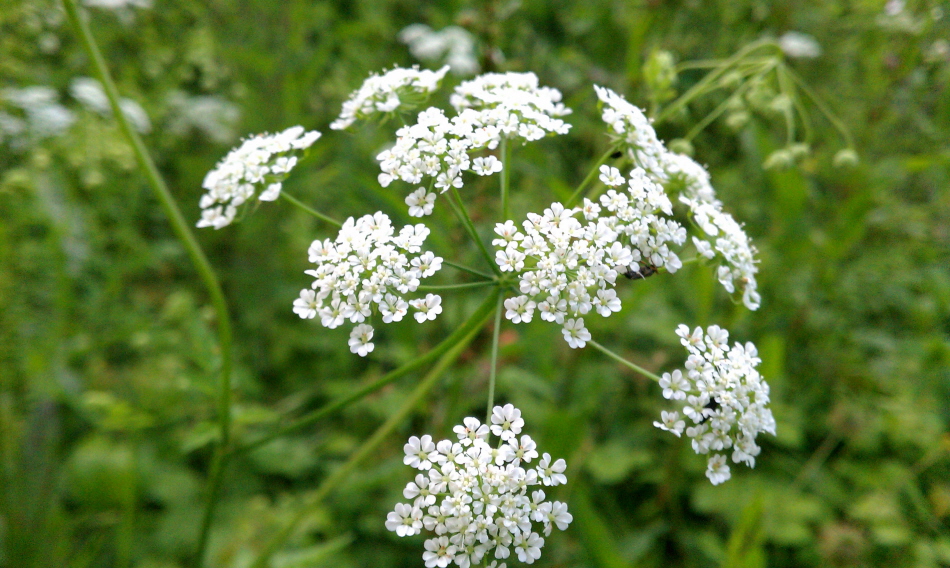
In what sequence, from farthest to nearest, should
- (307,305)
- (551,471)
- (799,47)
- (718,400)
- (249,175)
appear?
(799,47) < (249,175) < (307,305) < (718,400) < (551,471)

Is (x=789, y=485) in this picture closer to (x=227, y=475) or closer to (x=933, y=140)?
(x=933, y=140)

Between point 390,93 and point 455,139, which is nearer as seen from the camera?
point 455,139

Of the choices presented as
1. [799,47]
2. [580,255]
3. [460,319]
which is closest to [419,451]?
[580,255]

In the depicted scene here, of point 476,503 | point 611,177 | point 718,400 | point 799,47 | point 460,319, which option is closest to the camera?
point 476,503

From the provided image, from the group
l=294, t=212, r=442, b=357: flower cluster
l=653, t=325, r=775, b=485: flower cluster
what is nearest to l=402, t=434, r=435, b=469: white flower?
l=294, t=212, r=442, b=357: flower cluster

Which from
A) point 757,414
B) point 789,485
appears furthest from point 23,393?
point 789,485

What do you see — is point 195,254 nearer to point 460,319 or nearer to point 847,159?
point 460,319

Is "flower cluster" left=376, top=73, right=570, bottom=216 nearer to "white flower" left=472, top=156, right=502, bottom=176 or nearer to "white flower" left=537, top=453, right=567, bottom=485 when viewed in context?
"white flower" left=472, top=156, right=502, bottom=176
